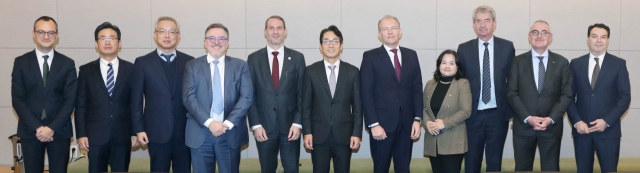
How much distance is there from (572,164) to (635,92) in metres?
1.59

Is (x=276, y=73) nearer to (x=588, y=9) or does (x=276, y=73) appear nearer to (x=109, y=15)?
(x=109, y=15)

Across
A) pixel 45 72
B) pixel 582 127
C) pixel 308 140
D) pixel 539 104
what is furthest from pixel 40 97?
pixel 582 127

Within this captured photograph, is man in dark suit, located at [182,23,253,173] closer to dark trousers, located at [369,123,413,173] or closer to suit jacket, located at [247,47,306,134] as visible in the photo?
suit jacket, located at [247,47,306,134]

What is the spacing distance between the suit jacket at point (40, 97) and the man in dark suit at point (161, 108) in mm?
556

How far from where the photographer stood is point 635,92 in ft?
21.3

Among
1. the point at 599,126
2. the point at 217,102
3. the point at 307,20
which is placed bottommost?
the point at 599,126

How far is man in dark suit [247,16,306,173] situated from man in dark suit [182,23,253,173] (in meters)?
0.22

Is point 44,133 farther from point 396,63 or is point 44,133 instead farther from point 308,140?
point 396,63

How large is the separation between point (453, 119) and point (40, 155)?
338 cm

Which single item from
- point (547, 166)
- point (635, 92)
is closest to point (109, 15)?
point (547, 166)

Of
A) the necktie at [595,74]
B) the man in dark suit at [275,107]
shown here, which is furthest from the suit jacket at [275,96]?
the necktie at [595,74]

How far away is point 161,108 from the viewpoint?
15.1 ft

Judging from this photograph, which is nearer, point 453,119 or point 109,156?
point 453,119

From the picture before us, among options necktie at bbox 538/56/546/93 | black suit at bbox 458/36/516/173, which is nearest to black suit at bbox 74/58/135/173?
black suit at bbox 458/36/516/173
